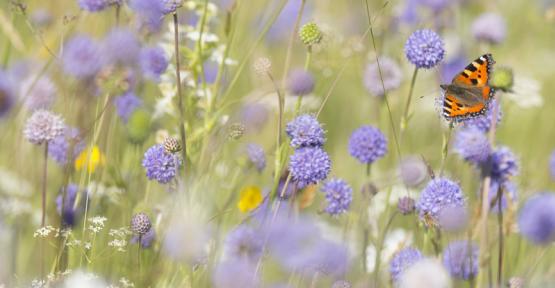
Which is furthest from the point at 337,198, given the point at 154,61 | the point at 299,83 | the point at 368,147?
the point at 154,61

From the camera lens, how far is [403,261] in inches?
82.2

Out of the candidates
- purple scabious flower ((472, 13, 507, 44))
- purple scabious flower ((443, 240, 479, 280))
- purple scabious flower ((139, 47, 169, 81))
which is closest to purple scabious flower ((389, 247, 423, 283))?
purple scabious flower ((443, 240, 479, 280))

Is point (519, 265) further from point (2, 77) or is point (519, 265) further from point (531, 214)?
point (2, 77)

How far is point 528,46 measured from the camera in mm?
4980

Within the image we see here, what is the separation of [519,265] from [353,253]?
55cm

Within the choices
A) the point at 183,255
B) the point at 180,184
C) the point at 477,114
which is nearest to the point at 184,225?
the point at 183,255

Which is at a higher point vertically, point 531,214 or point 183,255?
point 531,214

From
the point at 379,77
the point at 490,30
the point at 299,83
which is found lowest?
the point at 299,83

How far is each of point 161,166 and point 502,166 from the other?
86 centimetres

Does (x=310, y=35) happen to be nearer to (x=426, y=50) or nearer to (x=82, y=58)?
(x=426, y=50)

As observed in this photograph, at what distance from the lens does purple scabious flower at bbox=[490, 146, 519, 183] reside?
89.3 inches

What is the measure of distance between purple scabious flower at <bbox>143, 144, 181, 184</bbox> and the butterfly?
677mm

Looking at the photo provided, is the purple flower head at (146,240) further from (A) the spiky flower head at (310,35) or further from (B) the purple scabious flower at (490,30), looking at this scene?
(B) the purple scabious flower at (490,30)

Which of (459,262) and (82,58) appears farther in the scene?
(82,58)
